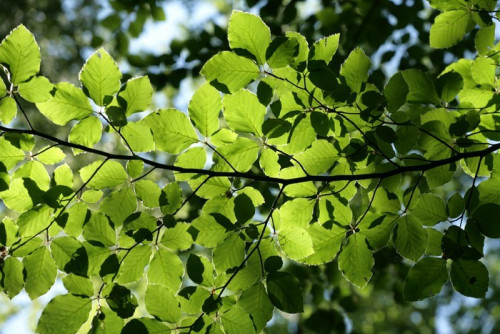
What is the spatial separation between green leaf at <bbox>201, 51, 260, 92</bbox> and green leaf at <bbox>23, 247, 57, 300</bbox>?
58cm

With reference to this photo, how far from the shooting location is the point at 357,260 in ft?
3.50

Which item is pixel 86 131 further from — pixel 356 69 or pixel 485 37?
pixel 485 37

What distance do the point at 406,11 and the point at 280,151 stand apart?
1.68 metres

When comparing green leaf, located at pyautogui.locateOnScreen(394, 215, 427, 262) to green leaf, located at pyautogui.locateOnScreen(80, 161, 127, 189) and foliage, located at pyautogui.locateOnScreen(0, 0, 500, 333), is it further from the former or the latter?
green leaf, located at pyautogui.locateOnScreen(80, 161, 127, 189)

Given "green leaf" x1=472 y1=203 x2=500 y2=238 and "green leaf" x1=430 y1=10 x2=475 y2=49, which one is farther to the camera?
"green leaf" x1=430 y1=10 x2=475 y2=49

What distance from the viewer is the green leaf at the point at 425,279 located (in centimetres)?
100

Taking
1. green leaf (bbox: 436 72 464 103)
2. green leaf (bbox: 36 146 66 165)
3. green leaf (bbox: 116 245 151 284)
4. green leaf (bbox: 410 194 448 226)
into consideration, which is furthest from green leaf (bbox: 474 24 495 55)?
green leaf (bbox: 36 146 66 165)

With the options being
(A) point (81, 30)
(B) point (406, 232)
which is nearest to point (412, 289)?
(B) point (406, 232)

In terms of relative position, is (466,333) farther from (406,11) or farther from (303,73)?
(303,73)

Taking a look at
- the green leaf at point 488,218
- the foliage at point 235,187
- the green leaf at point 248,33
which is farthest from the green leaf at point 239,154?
the green leaf at point 488,218

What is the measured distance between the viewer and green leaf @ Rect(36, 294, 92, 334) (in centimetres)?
98

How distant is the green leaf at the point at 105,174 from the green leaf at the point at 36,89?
0.20 meters

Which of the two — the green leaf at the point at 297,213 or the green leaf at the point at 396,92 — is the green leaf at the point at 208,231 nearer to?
the green leaf at the point at 297,213

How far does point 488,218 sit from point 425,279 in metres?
0.20
